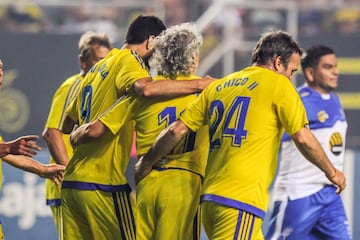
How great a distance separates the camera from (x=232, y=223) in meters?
7.77

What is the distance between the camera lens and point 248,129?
7.80 m

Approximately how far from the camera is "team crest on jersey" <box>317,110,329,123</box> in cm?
1052

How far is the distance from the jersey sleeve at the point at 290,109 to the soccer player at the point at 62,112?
265 centimetres

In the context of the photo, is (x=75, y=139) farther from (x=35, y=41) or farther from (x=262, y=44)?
(x=35, y=41)

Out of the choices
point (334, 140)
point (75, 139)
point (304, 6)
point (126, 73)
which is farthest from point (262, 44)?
point (304, 6)

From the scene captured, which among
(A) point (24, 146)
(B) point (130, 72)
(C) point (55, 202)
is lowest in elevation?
(C) point (55, 202)

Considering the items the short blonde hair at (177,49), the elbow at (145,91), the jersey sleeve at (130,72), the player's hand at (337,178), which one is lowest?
the player's hand at (337,178)

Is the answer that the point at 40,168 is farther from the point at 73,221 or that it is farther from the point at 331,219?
the point at 331,219

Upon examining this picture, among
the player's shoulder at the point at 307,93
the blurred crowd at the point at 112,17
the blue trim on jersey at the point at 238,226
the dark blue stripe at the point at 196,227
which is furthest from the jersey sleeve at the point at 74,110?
the blurred crowd at the point at 112,17

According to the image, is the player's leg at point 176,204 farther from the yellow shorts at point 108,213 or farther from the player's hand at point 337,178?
the player's hand at point 337,178

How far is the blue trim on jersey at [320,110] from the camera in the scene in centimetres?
1052

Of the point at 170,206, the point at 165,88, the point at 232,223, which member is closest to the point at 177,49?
the point at 165,88

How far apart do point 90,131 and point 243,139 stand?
3.96 feet

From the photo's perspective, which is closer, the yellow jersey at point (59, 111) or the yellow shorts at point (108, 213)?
the yellow shorts at point (108, 213)
